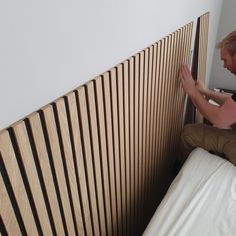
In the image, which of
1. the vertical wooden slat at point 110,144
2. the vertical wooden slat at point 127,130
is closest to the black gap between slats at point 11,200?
the vertical wooden slat at point 110,144

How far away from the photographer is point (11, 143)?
539 mm

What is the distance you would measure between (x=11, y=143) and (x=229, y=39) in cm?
132

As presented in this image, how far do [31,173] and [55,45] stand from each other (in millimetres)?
288

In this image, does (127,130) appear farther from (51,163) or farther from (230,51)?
(230,51)

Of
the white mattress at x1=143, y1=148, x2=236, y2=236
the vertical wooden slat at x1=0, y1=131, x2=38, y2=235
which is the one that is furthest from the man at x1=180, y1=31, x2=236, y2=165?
the vertical wooden slat at x1=0, y1=131, x2=38, y2=235

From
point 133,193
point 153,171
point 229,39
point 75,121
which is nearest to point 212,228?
point 133,193

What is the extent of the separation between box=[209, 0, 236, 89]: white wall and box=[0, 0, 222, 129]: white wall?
6.73 ft

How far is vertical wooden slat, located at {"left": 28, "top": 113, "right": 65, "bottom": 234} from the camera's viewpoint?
1.90 feet

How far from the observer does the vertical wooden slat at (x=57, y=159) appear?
2.01ft

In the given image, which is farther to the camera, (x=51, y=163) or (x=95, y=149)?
(x=95, y=149)

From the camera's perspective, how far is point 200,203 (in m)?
1.17

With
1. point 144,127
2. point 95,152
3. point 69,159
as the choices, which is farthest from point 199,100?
point 69,159

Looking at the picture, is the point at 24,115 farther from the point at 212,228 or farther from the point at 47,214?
the point at 212,228

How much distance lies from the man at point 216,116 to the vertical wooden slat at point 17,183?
112 centimetres
